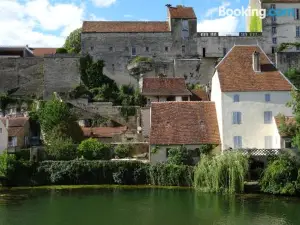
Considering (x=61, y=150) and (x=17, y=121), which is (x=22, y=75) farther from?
(x=61, y=150)

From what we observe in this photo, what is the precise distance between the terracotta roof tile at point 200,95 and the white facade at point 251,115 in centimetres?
1216

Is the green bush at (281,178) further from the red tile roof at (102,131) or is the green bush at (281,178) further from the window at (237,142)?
the red tile roof at (102,131)

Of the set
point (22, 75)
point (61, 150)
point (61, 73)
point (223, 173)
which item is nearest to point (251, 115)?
point (223, 173)

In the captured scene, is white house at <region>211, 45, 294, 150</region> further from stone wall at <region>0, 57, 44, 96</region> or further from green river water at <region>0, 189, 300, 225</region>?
stone wall at <region>0, 57, 44, 96</region>

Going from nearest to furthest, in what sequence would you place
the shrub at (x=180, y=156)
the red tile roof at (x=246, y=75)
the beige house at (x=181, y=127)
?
the shrub at (x=180, y=156), the beige house at (x=181, y=127), the red tile roof at (x=246, y=75)

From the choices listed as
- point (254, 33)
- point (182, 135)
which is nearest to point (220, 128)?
point (182, 135)

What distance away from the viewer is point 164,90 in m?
49.2

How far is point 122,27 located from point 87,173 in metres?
27.3

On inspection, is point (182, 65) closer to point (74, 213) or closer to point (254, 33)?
point (254, 33)

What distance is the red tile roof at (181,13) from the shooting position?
5900 cm

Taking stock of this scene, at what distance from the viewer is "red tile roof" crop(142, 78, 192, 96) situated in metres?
49.0

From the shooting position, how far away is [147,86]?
49969mm

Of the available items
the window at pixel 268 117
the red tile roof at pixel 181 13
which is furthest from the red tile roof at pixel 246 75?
the red tile roof at pixel 181 13

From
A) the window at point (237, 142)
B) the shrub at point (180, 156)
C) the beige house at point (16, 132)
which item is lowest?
the shrub at point (180, 156)
